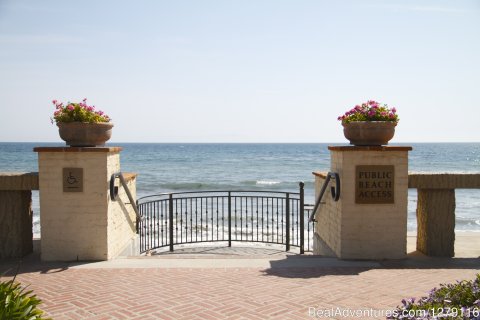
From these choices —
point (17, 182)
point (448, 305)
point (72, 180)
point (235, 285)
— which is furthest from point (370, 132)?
point (17, 182)

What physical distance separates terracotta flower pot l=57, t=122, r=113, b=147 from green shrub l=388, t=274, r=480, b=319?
531 centimetres

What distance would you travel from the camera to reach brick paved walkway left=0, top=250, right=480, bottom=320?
4.96 metres

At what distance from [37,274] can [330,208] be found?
4949 millimetres

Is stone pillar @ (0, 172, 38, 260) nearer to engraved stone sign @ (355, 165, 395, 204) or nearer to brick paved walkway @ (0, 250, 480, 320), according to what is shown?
brick paved walkway @ (0, 250, 480, 320)

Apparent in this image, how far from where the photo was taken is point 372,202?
24.0ft

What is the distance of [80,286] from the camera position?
5863 mm

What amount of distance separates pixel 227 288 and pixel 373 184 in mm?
3082

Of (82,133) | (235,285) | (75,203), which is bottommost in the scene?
(235,285)

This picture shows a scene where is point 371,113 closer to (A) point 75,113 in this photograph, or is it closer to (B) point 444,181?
(B) point 444,181

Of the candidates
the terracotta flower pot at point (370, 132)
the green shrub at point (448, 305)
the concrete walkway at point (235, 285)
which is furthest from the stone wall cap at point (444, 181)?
the green shrub at point (448, 305)

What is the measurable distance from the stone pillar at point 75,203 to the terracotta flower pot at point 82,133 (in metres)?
0.21

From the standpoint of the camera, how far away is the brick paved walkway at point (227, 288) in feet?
16.3

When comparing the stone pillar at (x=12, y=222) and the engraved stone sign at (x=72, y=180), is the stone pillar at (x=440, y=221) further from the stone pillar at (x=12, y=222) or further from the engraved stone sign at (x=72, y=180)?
the stone pillar at (x=12, y=222)

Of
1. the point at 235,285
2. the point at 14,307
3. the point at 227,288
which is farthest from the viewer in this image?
the point at 235,285
